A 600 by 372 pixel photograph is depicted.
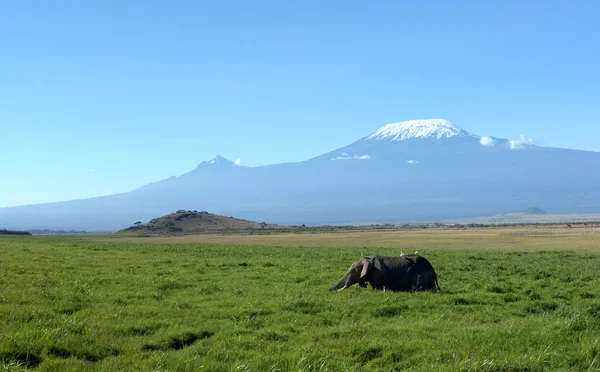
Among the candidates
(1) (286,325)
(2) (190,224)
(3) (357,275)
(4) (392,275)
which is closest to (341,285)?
(3) (357,275)

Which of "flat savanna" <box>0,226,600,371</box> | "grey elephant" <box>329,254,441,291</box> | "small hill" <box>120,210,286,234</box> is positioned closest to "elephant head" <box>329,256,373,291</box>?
"grey elephant" <box>329,254,441,291</box>

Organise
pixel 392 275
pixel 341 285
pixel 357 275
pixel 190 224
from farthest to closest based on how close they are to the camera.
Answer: pixel 190 224, pixel 357 275, pixel 341 285, pixel 392 275

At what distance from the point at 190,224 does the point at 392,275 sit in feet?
433

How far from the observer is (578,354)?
8992 millimetres

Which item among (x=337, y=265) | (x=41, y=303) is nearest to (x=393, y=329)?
(x=41, y=303)

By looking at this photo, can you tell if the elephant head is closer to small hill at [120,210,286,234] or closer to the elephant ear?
the elephant ear

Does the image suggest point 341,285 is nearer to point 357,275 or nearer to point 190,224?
point 357,275

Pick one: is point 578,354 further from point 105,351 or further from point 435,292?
point 105,351

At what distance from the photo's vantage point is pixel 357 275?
16.2 meters

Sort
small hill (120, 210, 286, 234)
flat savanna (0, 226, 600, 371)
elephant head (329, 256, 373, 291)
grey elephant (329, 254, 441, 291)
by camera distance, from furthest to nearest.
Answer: small hill (120, 210, 286, 234)
elephant head (329, 256, 373, 291)
grey elephant (329, 254, 441, 291)
flat savanna (0, 226, 600, 371)

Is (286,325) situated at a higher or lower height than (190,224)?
lower

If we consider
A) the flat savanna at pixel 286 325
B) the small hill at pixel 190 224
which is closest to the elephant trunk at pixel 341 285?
the flat savanna at pixel 286 325

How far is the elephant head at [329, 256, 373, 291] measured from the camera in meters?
15.9

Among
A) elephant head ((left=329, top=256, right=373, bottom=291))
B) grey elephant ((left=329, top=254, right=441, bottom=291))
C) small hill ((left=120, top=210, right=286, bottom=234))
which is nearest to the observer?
grey elephant ((left=329, top=254, right=441, bottom=291))
